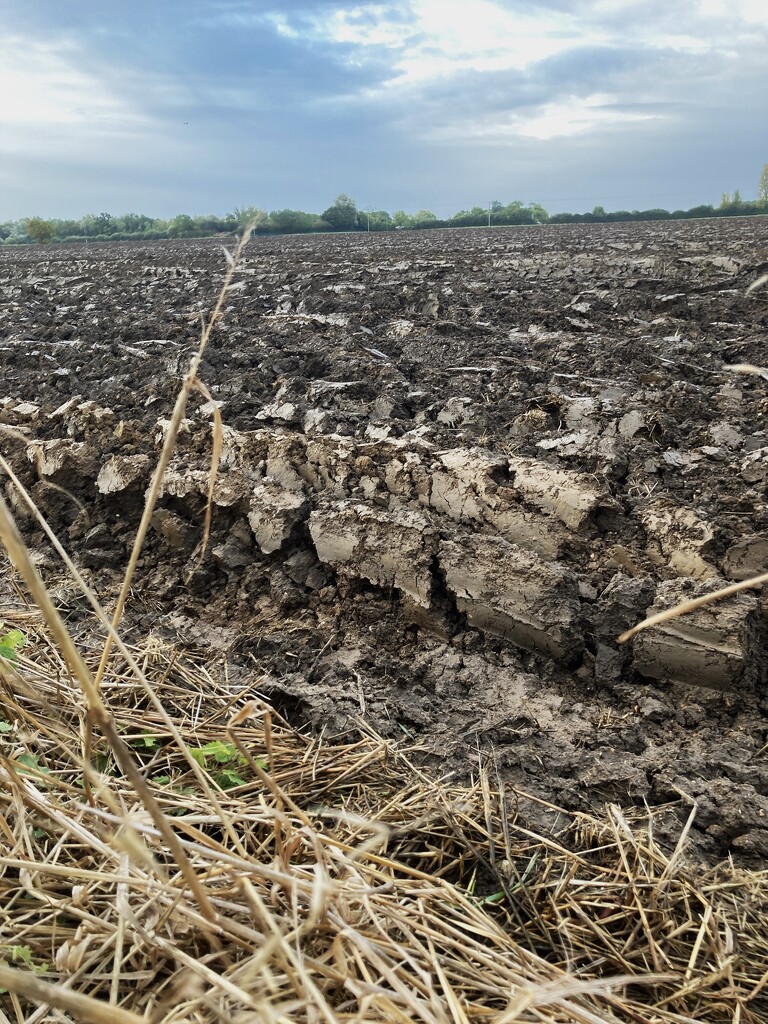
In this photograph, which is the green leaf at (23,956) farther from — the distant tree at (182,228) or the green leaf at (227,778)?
the distant tree at (182,228)

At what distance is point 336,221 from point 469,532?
49.1 metres

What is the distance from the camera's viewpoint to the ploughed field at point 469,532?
2500mm

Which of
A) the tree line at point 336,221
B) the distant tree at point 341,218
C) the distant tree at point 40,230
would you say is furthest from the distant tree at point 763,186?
the distant tree at point 40,230

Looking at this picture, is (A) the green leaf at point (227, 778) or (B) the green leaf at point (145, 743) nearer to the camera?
(A) the green leaf at point (227, 778)

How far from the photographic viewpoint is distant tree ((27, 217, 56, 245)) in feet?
162

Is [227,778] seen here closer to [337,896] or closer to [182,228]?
[337,896]

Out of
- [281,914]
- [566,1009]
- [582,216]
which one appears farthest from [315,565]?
[582,216]

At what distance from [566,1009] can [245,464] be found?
10.4 feet

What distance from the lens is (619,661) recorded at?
2.69m

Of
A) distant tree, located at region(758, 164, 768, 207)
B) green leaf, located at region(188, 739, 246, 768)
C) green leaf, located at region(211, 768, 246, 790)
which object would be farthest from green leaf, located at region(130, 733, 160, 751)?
distant tree, located at region(758, 164, 768, 207)

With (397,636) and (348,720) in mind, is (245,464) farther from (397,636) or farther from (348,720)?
(348,720)

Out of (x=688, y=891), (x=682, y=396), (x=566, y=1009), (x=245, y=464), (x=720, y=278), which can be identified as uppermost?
(x=720, y=278)

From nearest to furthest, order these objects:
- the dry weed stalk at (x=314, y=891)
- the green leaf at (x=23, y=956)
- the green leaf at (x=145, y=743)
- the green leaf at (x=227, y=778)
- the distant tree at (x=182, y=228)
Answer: the dry weed stalk at (x=314, y=891) → the green leaf at (x=23, y=956) → the green leaf at (x=227, y=778) → the green leaf at (x=145, y=743) → the distant tree at (x=182, y=228)

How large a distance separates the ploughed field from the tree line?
1522 inches
